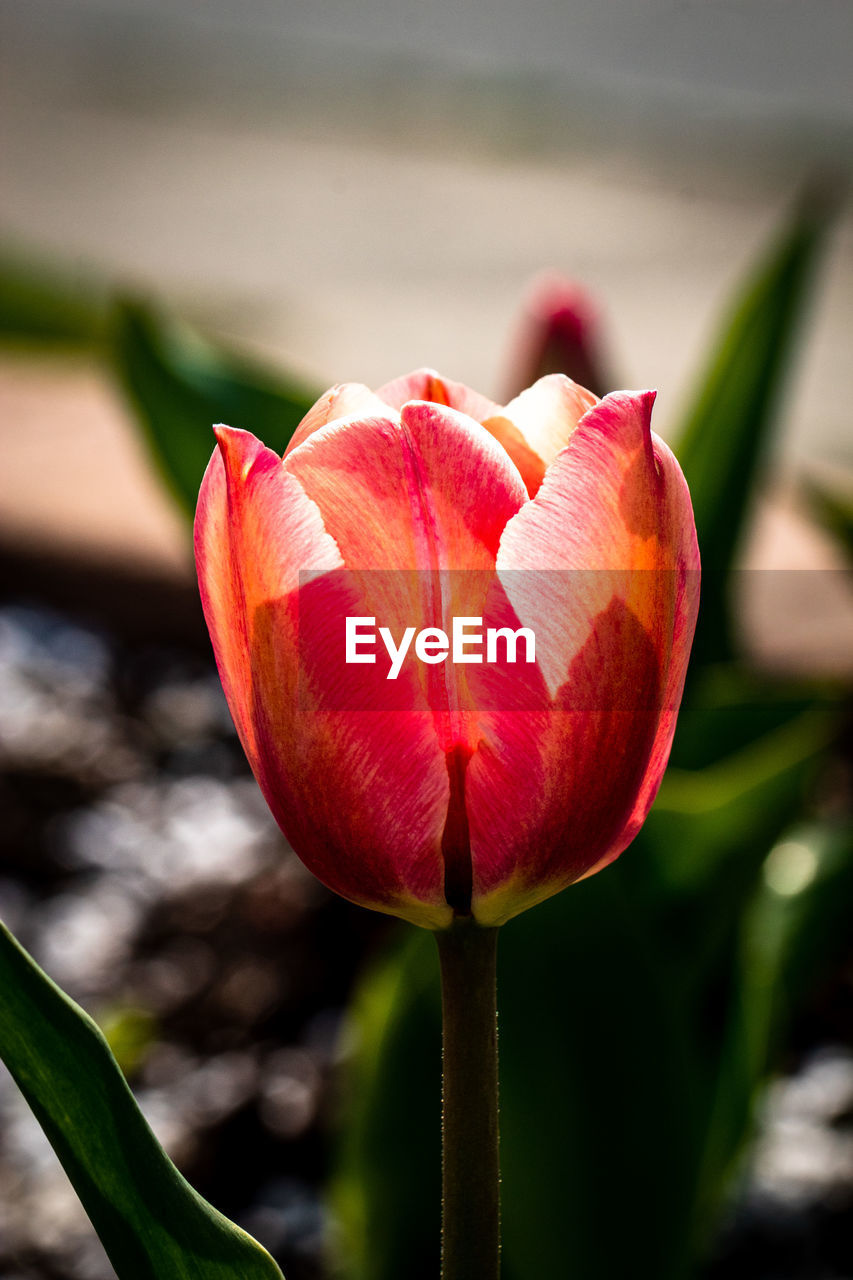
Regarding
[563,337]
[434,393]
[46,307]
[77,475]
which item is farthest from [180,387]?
[46,307]

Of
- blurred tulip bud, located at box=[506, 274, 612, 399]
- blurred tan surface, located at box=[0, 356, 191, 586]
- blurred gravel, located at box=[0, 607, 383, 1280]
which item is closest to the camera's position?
blurred tulip bud, located at box=[506, 274, 612, 399]

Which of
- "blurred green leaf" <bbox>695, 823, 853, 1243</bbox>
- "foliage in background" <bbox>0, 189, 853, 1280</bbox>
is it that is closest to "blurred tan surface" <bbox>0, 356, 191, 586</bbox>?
"foliage in background" <bbox>0, 189, 853, 1280</bbox>

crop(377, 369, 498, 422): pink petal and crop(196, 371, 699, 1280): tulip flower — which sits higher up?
crop(377, 369, 498, 422): pink petal

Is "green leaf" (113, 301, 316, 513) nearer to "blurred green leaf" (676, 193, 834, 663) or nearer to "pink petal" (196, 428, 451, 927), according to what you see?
"blurred green leaf" (676, 193, 834, 663)

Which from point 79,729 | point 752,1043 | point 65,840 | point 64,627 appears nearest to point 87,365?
point 64,627

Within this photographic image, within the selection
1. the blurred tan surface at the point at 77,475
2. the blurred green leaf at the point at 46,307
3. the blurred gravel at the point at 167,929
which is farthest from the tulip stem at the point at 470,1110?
the blurred green leaf at the point at 46,307

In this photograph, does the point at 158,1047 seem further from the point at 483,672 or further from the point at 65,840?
the point at 483,672

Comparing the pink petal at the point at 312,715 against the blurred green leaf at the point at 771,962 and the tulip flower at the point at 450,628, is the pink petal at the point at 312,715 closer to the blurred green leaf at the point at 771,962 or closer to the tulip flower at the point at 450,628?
the tulip flower at the point at 450,628
